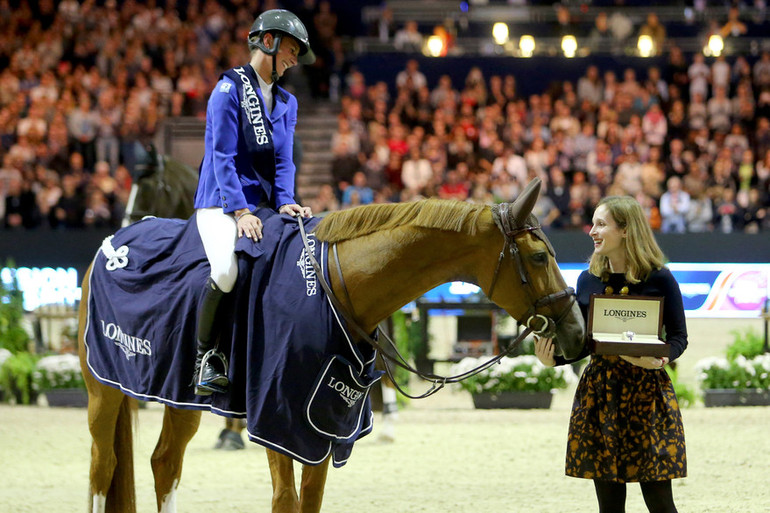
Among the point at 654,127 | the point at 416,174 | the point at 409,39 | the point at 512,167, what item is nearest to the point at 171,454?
the point at 416,174

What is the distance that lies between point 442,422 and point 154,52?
1191 centimetres

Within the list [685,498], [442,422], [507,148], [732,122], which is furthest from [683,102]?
[685,498]

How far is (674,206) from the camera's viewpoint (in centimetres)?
1464

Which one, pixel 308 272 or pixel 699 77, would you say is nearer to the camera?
pixel 308 272

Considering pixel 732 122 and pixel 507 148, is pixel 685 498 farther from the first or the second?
pixel 732 122

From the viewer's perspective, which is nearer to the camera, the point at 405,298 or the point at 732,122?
the point at 405,298

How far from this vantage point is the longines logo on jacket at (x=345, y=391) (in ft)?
13.1

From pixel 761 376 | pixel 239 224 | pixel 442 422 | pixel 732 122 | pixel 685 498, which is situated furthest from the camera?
pixel 732 122

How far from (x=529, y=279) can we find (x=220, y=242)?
131 centimetres

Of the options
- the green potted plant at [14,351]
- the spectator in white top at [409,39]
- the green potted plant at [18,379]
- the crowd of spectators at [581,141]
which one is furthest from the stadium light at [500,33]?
the green potted plant at [18,379]

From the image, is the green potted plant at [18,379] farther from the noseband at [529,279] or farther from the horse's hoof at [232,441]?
the noseband at [529,279]

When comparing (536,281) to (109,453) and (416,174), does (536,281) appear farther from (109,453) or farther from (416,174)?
(416,174)

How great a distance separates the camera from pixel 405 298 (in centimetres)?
414

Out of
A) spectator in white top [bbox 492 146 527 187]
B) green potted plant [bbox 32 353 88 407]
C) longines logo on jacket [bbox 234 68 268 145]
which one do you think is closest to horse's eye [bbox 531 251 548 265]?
longines logo on jacket [bbox 234 68 268 145]
